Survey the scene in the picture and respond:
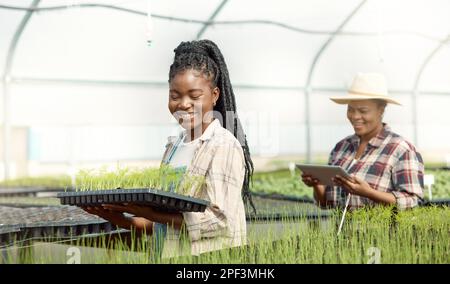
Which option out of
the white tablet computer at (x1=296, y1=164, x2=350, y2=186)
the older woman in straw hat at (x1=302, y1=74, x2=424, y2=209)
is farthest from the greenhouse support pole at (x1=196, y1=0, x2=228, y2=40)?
the white tablet computer at (x1=296, y1=164, x2=350, y2=186)

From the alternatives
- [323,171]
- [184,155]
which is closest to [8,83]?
[323,171]

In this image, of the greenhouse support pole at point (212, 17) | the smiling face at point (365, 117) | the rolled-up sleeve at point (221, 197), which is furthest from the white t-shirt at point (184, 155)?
the greenhouse support pole at point (212, 17)

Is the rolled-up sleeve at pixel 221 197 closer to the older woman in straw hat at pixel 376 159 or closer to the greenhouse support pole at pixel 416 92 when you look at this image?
the older woman in straw hat at pixel 376 159

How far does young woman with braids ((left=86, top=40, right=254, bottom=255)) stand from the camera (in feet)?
4.83

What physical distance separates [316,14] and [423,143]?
283 centimetres

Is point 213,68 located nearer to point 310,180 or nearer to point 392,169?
point 310,180

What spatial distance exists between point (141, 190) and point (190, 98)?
24 cm

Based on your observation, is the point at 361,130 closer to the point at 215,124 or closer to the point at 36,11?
the point at 215,124

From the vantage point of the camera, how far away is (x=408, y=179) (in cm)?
263

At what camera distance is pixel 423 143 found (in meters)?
10.2

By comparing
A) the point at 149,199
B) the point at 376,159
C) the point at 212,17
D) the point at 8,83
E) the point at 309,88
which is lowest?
the point at 149,199

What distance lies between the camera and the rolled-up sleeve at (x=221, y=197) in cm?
146

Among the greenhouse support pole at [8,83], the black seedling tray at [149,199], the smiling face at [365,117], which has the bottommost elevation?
the black seedling tray at [149,199]

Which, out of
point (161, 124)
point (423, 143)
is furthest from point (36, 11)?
point (423, 143)
